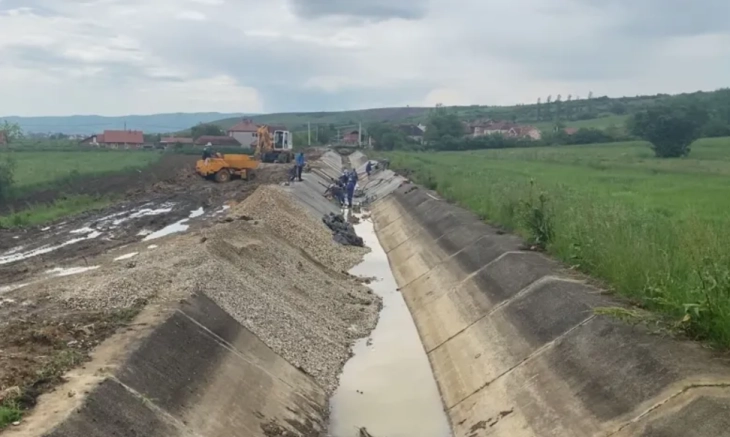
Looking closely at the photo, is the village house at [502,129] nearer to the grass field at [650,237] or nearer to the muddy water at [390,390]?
the grass field at [650,237]

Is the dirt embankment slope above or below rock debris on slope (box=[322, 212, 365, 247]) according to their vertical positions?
above

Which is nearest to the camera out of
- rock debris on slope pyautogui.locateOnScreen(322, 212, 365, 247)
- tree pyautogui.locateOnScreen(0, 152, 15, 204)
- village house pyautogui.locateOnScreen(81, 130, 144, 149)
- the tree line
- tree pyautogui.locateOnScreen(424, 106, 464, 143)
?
rock debris on slope pyautogui.locateOnScreen(322, 212, 365, 247)

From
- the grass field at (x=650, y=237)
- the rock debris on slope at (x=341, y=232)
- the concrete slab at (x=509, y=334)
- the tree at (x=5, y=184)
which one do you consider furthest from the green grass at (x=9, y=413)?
the tree at (x=5, y=184)

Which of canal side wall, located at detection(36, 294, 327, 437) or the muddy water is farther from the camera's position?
the muddy water

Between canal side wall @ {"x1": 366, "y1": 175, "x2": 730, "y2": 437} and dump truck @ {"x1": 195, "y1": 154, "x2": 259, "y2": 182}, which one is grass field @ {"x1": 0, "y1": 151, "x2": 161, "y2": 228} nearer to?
dump truck @ {"x1": 195, "y1": 154, "x2": 259, "y2": 182}

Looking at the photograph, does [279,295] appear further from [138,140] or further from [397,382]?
[138,140]

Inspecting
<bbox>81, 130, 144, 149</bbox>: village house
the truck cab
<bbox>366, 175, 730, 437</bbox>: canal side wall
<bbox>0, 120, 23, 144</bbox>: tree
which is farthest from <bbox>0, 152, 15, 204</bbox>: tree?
<bbox>81, 130, 144, 149</bbox>: village house

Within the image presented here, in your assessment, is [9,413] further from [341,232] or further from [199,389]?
[341,232]
